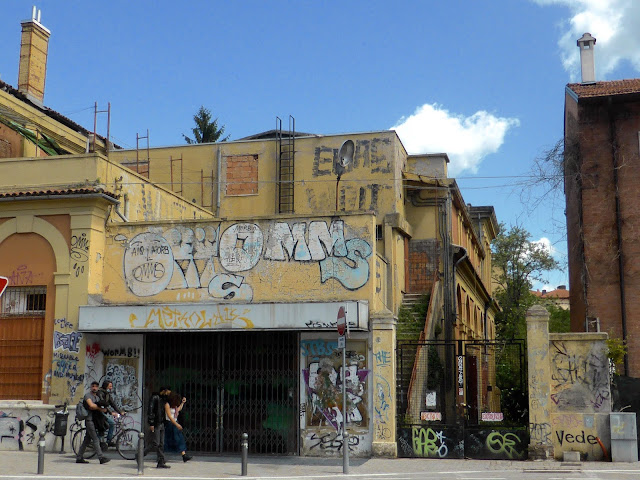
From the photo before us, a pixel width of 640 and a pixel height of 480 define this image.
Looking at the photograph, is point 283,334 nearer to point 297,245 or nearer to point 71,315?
point 297,245

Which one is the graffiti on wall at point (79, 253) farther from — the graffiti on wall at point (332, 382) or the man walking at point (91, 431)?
the graffiti on wall at point (332, 382)

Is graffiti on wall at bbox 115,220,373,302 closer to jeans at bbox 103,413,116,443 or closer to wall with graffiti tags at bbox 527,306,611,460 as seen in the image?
jeans at bbox 103,413,116,443

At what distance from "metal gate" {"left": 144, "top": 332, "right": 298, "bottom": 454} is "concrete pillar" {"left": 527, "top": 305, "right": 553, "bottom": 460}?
512 cm

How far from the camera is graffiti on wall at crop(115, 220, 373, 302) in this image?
1633 centimetres

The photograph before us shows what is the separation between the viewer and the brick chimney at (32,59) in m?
29.1

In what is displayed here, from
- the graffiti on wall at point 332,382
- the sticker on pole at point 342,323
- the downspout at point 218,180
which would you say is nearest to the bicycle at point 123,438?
the graffiti on wall at point 332,382

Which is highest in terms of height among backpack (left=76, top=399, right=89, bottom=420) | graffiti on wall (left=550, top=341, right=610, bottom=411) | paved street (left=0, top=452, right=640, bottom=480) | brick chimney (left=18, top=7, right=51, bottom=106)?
brick chimney (left=18, top=7, right=51, bottom=106)

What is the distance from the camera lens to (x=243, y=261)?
1681 centimetres

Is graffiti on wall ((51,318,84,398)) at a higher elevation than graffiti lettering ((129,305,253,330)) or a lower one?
lower

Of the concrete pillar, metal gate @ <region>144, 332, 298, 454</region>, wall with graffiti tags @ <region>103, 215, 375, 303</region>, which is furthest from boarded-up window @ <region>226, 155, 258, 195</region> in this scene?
the concrete pillar

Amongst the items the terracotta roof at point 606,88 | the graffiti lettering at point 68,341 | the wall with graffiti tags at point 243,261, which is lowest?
the graffiti lettering at point 68,341

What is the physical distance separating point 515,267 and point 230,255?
3430 centimetres

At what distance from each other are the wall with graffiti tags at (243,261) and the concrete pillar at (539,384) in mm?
3631

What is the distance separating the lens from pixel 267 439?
16578mm
